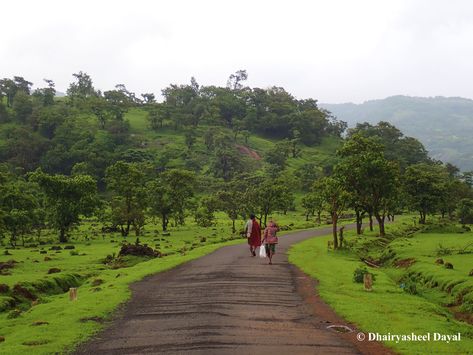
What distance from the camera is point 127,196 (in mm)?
75500

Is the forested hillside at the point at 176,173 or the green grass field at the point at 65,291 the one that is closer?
the green grass field at the point at 65,291

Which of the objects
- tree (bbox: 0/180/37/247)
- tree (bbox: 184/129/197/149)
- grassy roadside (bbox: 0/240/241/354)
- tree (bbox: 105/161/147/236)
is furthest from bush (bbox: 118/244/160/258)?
tree (bbox: 184/129/197/149)

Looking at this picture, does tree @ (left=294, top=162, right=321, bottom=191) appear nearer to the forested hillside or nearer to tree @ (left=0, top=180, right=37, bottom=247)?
the forested hillside

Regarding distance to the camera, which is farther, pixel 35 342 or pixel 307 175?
pixel 307 175

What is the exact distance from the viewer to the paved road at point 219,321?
1398cm

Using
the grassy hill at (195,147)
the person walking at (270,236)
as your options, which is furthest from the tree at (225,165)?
the person walking at (270,236)

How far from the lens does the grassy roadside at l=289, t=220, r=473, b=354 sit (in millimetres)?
16359

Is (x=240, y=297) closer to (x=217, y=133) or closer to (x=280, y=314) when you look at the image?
(x=280, y=314)

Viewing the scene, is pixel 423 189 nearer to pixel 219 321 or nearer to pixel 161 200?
pixel 161 200

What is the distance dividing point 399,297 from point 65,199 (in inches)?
2205

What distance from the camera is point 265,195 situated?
78.3m

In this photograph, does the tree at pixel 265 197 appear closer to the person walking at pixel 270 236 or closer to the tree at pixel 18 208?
the tree at pixel 18 208

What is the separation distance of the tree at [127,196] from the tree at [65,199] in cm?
386

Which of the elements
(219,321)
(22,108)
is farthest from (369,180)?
(22,108)
